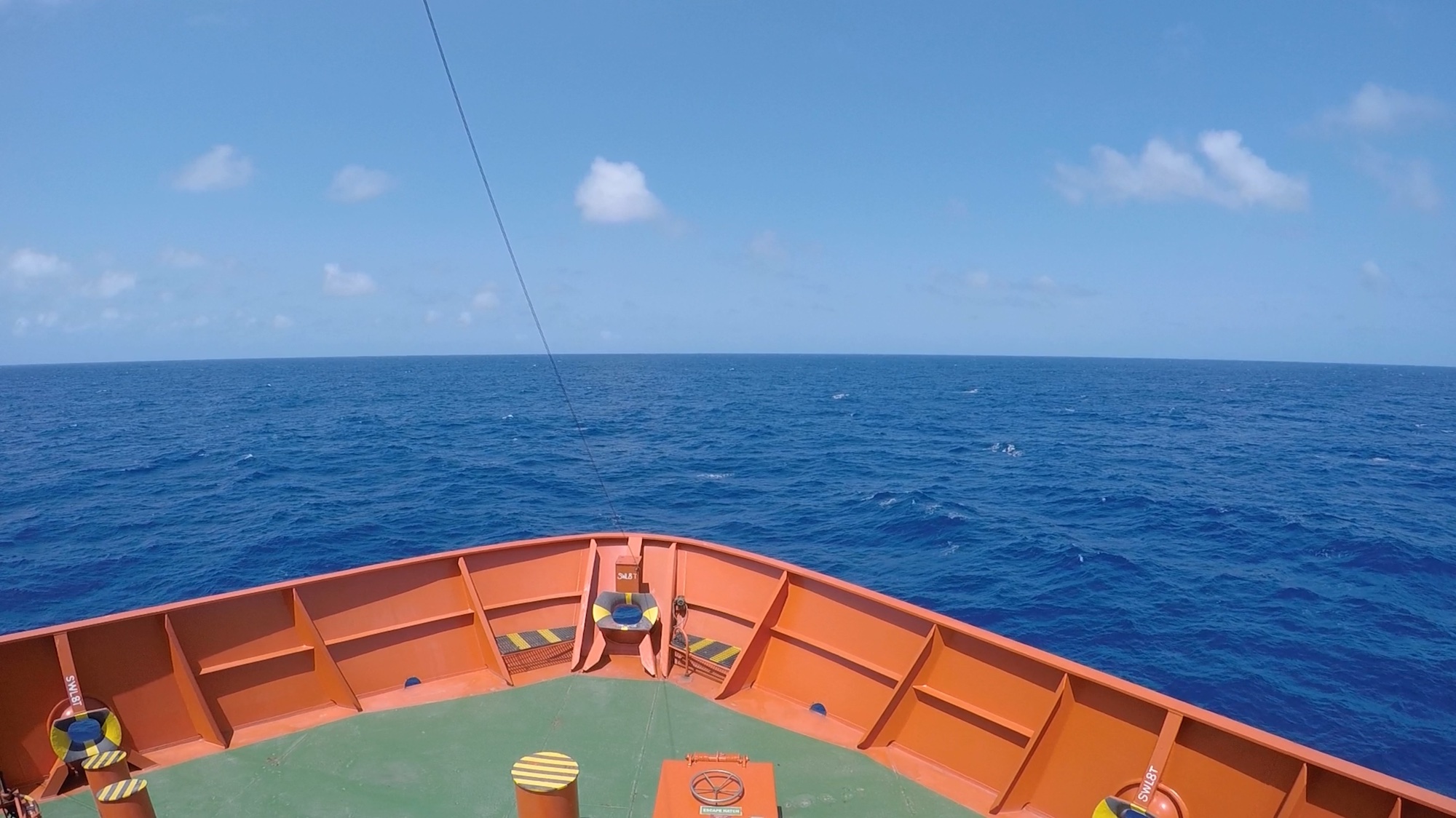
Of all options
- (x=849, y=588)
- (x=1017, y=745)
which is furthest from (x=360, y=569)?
(x=1017, y=745)

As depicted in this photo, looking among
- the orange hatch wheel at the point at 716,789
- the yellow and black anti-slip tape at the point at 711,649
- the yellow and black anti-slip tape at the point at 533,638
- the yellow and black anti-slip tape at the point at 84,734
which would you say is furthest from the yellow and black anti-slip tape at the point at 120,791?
the yellow and black anti-slip tape at the point at 711,649

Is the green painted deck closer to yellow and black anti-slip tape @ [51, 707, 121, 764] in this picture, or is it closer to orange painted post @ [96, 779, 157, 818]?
yellow and black anti-slip tape @ [51, 707, 121, 764]

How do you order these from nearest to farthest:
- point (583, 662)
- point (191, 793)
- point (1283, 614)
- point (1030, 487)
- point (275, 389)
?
point (191, 793), point (583, 662), point (1283, 614), point (1030, 487), point (275, 389)

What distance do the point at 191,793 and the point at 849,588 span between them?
8902 millimetres

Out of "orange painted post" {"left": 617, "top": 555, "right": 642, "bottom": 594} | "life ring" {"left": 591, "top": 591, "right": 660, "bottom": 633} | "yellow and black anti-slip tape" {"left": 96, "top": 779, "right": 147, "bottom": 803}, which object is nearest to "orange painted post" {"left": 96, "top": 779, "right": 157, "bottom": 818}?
"yellow and black anti-slip tape" {"left": 96, "top": 779, "right": 147, "bottom": 803}

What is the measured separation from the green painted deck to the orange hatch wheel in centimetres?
143

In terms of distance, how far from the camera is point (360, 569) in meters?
10.9

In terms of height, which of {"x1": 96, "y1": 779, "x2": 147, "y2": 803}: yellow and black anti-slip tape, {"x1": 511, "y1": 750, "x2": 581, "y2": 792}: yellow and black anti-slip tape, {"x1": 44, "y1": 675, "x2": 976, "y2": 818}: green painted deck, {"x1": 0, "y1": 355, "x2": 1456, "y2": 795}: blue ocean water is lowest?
{"x1": 0, "y1": 355, "x2": 1456, "y2": 795}: blue ocean water

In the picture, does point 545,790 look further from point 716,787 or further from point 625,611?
point 625,611

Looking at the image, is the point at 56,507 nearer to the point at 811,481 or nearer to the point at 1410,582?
the point at 811,481

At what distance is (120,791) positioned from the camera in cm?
645

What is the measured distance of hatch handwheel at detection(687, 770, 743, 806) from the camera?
689 centimetres

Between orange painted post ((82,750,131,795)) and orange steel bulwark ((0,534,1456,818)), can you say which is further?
orange steel bulwark ((0,534,1456,818))

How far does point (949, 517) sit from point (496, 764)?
28487 mm
